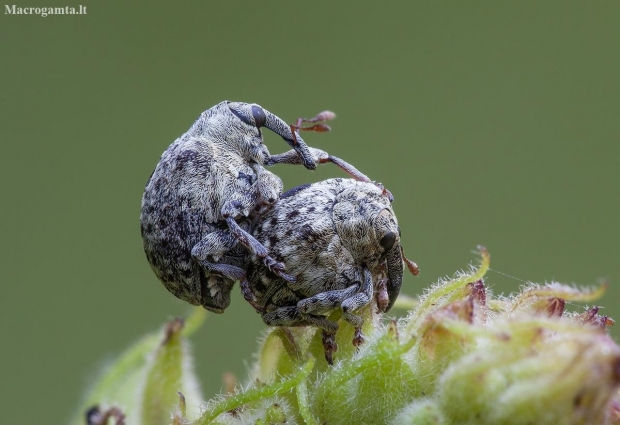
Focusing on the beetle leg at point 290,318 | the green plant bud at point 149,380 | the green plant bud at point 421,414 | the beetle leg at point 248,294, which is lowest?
the green plant bud at point 149,380

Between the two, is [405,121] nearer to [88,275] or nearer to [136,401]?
[88,275]

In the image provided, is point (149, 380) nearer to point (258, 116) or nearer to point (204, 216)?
point (204, 216)

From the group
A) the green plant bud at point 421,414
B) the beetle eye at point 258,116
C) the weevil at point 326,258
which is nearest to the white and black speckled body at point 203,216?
the weevil at point 326,258

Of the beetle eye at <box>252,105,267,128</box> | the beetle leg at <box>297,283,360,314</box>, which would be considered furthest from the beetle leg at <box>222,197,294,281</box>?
the beetle eye at <box>252,105,267,128</box>

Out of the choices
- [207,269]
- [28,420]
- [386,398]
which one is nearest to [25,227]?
[28,420]

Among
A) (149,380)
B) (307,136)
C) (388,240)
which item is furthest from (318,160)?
(307,136)

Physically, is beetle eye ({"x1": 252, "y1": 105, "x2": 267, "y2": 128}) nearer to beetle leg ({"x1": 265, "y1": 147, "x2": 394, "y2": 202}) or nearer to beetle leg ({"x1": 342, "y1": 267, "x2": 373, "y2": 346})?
beetle leg ({"x1": 265, "y1": 147, "x2": 394, "y2": 202})

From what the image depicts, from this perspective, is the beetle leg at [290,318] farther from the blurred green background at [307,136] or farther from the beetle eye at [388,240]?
the blurred green background at [307,136]
